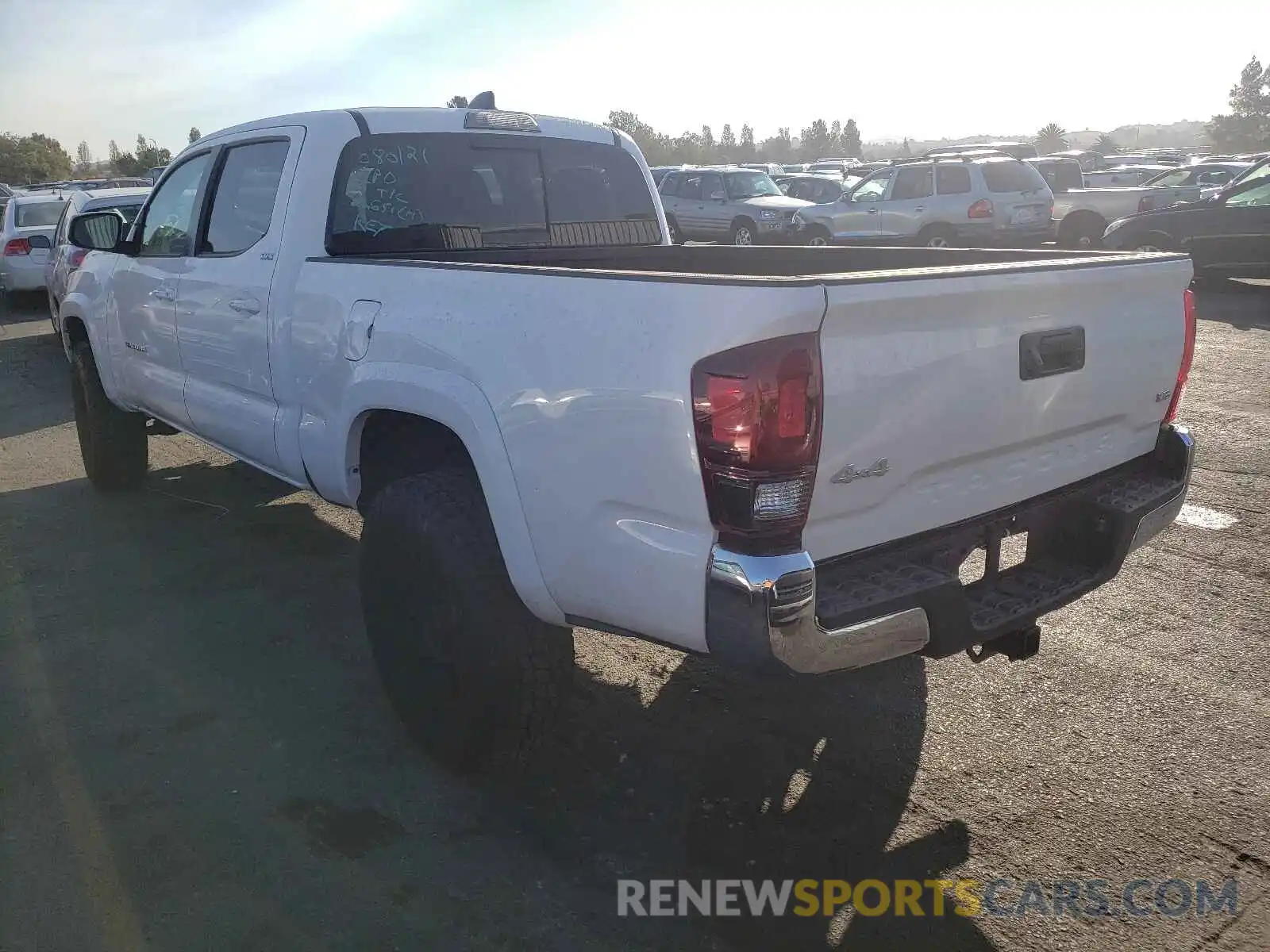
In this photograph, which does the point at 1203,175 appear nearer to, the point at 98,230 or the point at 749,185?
the point at 749,185

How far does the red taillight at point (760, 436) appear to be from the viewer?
7.12 feet

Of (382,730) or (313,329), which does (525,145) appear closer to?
(313,329)

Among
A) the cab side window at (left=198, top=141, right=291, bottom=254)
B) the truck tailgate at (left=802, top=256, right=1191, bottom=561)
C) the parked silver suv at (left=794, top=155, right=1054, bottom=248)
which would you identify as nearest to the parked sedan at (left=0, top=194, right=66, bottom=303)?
the cab side window at (left=198, top=141, right=291, bottom=254)

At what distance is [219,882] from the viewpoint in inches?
107

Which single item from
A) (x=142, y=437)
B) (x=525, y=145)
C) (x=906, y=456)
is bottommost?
(x=142, y=437)

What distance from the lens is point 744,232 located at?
20312mm

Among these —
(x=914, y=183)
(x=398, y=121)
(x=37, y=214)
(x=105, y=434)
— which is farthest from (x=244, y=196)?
(x=914, y=183)

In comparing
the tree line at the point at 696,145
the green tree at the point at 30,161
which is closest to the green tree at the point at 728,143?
the tree line at the point at 696,145

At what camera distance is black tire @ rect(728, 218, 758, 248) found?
20141mm

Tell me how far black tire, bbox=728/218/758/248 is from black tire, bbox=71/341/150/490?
50.5 ft

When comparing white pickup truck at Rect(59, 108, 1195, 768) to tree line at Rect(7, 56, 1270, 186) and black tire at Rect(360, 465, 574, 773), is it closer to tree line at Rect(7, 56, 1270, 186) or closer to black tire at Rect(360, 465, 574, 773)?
black tire at Rect(360, 465, 574, 773)

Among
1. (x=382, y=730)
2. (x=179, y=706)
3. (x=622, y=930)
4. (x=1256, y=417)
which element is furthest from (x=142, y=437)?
(x=1256, y=417)

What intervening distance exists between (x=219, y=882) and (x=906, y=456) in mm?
2104

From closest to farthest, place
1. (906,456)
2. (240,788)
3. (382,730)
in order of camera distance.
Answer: (906,456)
(240,788)
(382,730)
